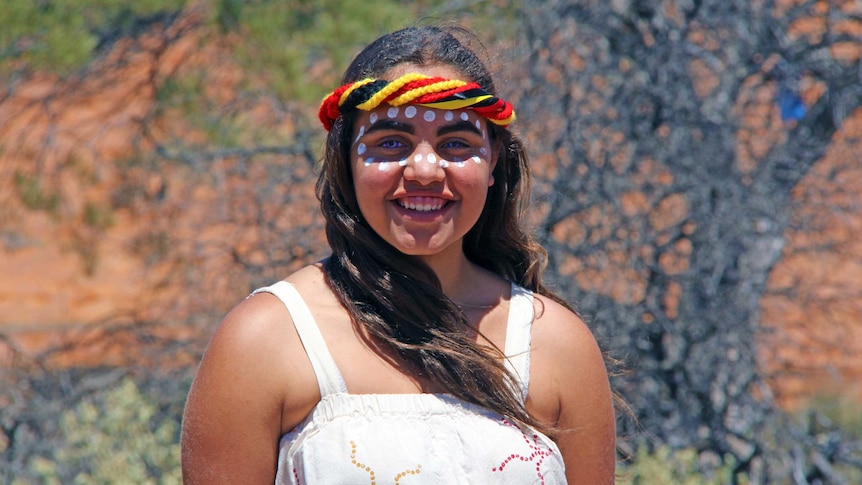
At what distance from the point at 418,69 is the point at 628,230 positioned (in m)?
2.06

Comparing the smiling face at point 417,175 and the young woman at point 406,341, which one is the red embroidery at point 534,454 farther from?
the smiling face at point 417,175

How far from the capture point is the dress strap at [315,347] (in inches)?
66.8

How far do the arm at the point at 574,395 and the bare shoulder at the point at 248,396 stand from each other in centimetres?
43

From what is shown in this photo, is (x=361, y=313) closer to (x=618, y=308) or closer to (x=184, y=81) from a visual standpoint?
(x=618, y=308)

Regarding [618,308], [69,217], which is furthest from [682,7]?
[69,217]

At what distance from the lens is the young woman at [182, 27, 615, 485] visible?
168cm

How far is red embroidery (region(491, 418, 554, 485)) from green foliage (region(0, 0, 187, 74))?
11.3ft

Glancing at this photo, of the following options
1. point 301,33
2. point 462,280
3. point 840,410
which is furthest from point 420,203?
point 840,410

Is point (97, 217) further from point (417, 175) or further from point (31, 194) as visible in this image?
point (417, 175)

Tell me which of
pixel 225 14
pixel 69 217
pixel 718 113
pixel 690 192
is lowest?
pixel 69 217

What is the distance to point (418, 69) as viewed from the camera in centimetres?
186

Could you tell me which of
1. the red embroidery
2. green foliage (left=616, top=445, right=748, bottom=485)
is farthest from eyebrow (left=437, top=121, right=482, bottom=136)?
green foliage (left=616, top=445, right=748, bottom=485)

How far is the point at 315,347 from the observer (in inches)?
67.2

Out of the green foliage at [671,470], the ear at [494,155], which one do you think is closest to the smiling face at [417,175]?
the ear at [494,155]
